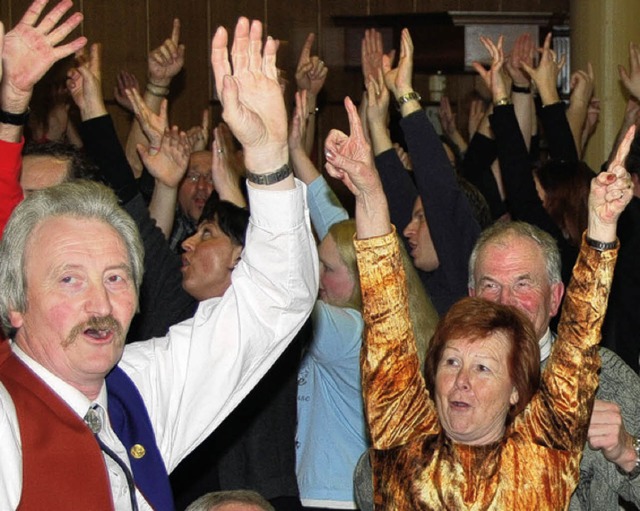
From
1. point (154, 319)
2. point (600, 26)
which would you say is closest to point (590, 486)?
point (154, 319)

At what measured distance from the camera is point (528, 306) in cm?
282

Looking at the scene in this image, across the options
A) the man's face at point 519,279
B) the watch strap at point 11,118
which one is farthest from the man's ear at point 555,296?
the watch strap at point 11,118

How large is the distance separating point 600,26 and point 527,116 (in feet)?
3.77

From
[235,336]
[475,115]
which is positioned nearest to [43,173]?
[235,336]

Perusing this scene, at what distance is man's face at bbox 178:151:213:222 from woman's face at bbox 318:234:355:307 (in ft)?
4.93

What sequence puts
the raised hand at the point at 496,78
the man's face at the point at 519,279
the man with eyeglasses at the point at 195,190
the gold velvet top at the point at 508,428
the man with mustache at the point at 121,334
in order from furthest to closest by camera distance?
the man with eyeglasses at the point at 195,190
the raised hand at the point at 496,78
the man's face at the point at 519,279
the gold velvet top at the point at 508,428
the man with mustache at the point at 121,334

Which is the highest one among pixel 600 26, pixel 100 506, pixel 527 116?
pixel 600 26

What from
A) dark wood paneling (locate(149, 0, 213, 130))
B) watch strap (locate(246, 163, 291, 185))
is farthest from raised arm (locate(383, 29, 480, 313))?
dark wood paneling (locate(149, 0, 213, 130))

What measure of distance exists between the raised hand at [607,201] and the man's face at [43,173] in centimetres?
129

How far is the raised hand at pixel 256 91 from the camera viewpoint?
6.72 feet

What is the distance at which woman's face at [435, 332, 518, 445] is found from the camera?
7.80 feet

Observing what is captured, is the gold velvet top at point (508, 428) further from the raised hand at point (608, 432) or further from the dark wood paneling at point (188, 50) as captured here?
the dark wood paneling at point (188, 50)

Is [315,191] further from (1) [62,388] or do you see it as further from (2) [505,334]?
(1) [62,388]

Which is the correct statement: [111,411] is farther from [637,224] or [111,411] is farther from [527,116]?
[527,116]
